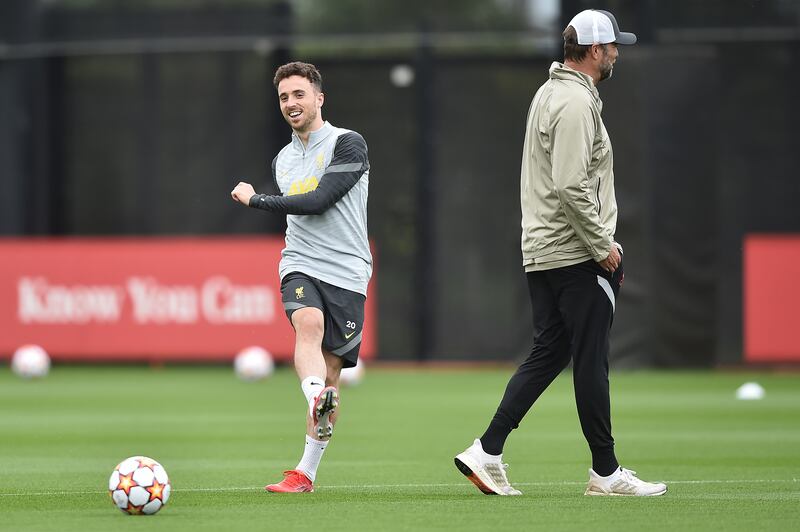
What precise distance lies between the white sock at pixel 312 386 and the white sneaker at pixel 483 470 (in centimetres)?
78

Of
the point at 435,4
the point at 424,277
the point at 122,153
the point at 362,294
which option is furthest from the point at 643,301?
the point at 362,294

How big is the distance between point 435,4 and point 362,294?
1378 cm

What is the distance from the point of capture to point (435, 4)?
852 inches

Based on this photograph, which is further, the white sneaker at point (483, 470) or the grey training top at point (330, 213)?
the grey training top at point (330, 213)

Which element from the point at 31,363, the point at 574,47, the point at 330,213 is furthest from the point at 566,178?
the point at 31,363

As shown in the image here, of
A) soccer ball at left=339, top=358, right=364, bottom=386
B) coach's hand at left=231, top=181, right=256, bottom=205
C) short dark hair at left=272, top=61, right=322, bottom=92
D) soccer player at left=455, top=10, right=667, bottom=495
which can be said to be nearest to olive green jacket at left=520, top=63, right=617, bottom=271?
soccer player at left=455, top=10, right=667, bottom=495

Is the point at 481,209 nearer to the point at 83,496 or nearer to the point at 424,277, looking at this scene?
the point at 424,277

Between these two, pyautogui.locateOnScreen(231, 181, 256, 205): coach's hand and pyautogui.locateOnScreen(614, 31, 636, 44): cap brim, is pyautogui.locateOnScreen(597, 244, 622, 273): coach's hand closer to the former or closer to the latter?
pyautogui.locateOnScreen(614, 31, 636, 44): cap brim

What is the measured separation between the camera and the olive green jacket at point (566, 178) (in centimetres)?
756

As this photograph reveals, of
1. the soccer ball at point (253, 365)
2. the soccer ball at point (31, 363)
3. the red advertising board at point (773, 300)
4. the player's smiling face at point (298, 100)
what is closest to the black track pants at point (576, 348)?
the player's smiling face at point (298, 100)

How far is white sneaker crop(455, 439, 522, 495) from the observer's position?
25.9 ft

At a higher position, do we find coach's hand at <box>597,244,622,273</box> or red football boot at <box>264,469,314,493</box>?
coach's hand at <box>597,244,622,273</box>

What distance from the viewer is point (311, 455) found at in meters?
8.13

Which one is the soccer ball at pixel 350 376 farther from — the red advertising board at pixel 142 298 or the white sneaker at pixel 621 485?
the white sneaker at pixel 621 485
